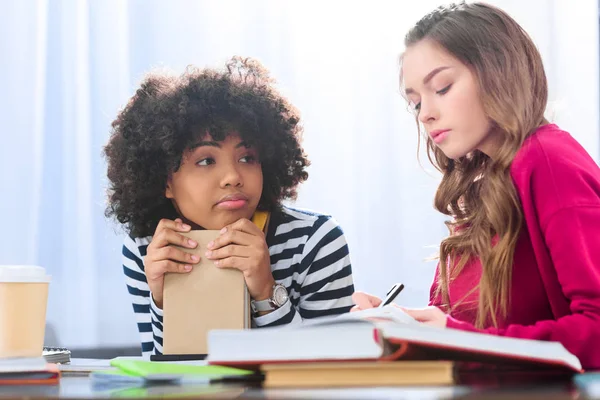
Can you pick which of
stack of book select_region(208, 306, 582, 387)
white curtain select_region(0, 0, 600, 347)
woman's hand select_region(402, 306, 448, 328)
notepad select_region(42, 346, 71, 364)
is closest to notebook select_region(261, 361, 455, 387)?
stack of book select_region(208, 306, 582, 387)

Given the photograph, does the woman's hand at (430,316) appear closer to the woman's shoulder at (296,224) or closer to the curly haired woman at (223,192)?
the curly haired woman at (223,192)

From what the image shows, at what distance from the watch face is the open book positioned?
1.86ft

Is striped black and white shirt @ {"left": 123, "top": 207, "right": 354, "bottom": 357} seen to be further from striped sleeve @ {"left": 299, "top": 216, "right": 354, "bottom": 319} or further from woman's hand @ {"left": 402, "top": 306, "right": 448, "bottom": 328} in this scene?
woman's hand @ {"left": 402, "top": 306, "right": 448, "bottom": 328}

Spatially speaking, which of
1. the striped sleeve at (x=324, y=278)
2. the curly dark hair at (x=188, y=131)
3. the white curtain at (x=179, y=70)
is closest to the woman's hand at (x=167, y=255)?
the curly dark hair at (x=188, y=131)

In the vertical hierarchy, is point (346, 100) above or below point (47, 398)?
above

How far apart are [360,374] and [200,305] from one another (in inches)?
23.3

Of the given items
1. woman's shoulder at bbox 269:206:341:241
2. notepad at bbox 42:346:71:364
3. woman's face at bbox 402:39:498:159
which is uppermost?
woman's face at bbox 402:39:498:159

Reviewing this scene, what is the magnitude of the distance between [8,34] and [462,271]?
167 centimetres

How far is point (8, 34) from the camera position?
215cm

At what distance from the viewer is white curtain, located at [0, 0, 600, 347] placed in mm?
2082

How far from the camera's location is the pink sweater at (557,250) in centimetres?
75

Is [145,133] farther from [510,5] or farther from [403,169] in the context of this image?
[510,5]

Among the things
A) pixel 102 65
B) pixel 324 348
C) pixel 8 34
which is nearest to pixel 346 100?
pixel 102 65

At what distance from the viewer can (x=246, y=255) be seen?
1111 mm
